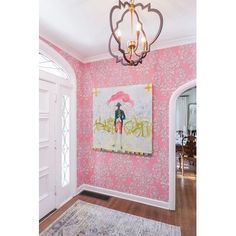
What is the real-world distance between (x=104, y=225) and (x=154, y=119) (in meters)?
1.76

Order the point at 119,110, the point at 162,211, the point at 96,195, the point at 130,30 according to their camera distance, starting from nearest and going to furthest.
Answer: the point at 130,30, the point at 162,211, the point at 119,110, the point at 96,195

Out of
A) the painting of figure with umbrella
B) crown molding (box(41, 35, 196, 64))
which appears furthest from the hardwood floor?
crown molding (box(41, 35, 196, 64))

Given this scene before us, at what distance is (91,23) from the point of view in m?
2.09

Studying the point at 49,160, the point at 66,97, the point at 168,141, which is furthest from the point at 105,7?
the point at 49,160

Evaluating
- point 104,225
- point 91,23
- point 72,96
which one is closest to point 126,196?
point 104,225

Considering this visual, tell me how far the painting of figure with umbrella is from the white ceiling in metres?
0.84

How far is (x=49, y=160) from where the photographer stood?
2.57 metres

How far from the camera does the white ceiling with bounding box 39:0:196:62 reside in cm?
174

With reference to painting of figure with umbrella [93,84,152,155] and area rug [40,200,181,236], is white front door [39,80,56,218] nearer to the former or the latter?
area rug [40,200,181,236]

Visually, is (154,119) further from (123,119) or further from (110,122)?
(110,122)

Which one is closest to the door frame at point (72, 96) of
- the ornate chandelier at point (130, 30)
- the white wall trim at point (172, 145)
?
the ornate chandelier at point (130, 30)
